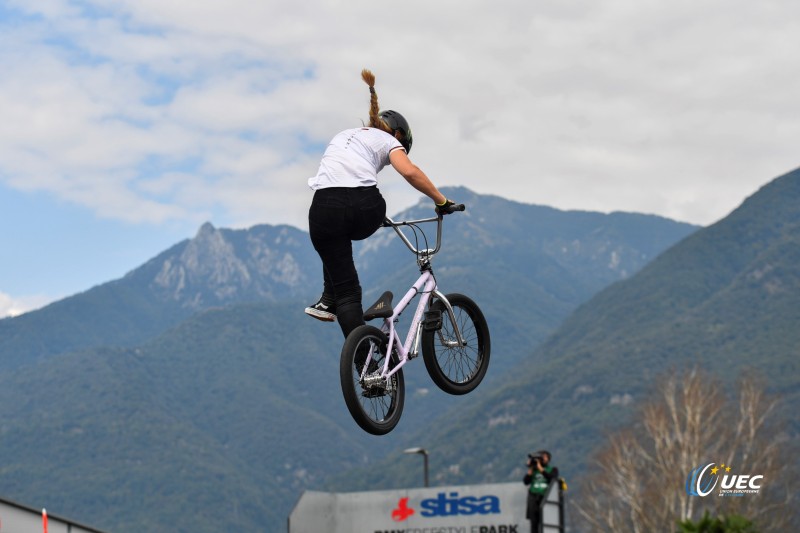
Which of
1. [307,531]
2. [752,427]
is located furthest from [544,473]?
[752,427]

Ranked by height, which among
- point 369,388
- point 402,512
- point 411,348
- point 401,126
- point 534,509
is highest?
point 401,126

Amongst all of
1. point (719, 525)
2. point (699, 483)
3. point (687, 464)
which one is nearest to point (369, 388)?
point (719, 525)

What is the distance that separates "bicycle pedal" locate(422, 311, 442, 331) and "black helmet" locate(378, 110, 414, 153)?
70.7 inches

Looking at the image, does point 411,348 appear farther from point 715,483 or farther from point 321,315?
point 715,483

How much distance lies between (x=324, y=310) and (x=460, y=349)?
1.69 metres

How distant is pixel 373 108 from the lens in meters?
12.1

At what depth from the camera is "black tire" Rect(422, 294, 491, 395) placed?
41.2 feet

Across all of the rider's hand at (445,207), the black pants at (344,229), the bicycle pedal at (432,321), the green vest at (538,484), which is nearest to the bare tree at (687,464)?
the green vest at (538,484)

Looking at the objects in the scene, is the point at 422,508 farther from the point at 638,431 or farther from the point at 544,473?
the point at 638,431

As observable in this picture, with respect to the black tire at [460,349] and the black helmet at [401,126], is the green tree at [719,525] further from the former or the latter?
the black helmet at [401,126]

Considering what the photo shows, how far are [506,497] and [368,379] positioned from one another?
174ft

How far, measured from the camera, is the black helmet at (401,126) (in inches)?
484

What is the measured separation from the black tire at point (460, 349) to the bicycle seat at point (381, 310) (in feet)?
2.20

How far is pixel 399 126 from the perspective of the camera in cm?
1230
